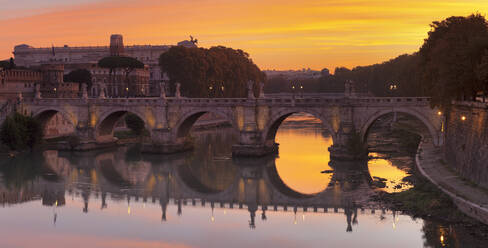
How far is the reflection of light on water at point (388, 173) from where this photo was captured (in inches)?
1596

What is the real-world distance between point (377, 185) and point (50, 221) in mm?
20972

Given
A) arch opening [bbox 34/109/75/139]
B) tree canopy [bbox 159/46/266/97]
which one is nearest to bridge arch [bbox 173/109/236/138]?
arch opening [bbox 34/109/75/139]

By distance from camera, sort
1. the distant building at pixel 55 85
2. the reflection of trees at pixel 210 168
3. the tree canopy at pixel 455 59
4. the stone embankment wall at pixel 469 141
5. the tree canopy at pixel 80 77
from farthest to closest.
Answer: the tree canopy at pixel 80 77 → the distant building at pixel 55 85 → the reflection of trees at pixel 210 168 → the tree canopy at pixel 455 59 → the stone embankment wall at pixel 469 141

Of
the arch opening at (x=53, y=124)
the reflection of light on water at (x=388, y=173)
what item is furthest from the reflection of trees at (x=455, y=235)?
the arch opening at (x=53, y=124)

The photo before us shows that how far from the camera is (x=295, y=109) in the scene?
5456 cm

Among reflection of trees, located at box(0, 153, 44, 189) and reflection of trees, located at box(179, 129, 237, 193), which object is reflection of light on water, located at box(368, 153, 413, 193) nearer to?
reflection of trees, located at box(179, 129, 237, 193)

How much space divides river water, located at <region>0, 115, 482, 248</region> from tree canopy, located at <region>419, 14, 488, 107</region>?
702 centimetres

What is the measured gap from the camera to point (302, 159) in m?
56.0

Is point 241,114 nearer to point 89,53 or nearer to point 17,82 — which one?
point 17,82

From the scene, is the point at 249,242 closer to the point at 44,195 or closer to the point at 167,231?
the point at 167,231

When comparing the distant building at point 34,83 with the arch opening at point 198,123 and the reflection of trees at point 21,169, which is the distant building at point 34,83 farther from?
the arch opening at point 198,123

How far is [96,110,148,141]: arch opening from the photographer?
6481 centimetres

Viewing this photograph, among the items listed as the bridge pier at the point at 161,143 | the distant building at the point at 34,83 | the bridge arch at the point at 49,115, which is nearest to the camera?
the bridge pier at the point at 161,143

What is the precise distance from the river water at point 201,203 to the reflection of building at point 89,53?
69229 mm
